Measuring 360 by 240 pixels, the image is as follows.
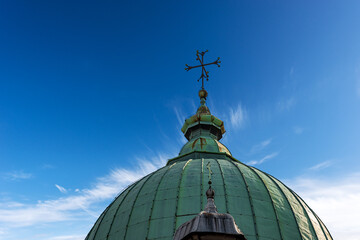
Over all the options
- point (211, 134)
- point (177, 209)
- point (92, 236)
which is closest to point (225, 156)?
point (211, 134)

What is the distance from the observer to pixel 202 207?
Result: 17.2 metres

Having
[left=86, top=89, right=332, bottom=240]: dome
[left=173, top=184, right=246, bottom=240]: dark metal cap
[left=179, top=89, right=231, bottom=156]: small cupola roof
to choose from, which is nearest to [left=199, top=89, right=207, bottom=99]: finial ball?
[left=179, top=89, right=231, bottom=156]: small cupola roof

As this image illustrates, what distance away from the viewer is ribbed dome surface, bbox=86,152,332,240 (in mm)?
16703

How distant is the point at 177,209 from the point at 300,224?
7.10 metres

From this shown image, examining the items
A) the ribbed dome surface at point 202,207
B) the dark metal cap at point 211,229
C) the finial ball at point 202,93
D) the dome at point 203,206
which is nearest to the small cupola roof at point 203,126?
the finial ball at point 202,93

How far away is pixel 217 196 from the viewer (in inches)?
712

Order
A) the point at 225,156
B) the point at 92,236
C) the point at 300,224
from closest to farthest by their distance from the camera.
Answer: the point at 300,224 → the point at 92,236 → the point at 225,156

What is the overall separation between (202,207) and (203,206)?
0.26ft

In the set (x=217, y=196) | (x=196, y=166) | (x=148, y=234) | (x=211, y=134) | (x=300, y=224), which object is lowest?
(x=148, y=234)

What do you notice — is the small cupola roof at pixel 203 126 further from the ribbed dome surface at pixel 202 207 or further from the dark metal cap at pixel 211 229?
the dark metal cap at pixel 211 229

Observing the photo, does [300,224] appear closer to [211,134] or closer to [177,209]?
[177,209]

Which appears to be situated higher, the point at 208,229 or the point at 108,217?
the point at 108,217

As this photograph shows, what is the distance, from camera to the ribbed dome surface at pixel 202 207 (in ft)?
54.8

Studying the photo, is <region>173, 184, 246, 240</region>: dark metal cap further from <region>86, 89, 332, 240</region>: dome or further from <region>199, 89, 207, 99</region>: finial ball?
<region>199, 89, 207, 99</region>: finial ball
